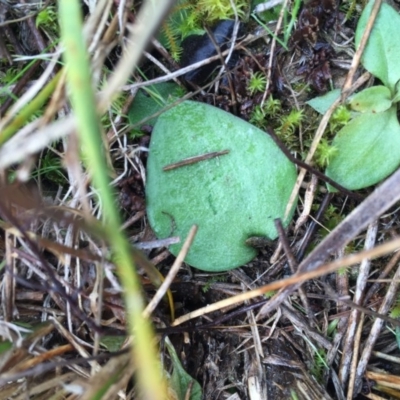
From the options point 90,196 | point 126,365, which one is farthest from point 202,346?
point 90,196

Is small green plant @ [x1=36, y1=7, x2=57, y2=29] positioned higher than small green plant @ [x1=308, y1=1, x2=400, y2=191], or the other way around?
small green plant @ [x1=36, y1=7, x2=57, y2=29]

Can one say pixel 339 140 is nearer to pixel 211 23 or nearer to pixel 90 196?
pixel 211 23

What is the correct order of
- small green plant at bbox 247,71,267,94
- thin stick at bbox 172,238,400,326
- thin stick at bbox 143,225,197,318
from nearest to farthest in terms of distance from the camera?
thin stick at bbox 172,238,400,326 < thin stick at bbox 143,225,197,318 < small green plant at bbox 247,71,267,94

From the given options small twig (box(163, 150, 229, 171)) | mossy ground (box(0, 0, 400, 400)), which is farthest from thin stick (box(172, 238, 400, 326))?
small twig (box(163, 150, 229, 171))

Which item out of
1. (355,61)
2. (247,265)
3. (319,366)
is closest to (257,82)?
(355,61)

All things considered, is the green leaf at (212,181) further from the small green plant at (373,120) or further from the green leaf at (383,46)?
the green leaf at (383,46)

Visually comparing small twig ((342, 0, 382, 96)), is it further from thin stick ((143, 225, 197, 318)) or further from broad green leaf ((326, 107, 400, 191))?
thin stick ((143, 225, 197, 318))

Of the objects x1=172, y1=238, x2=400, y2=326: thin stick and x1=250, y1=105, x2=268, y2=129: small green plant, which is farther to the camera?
x1=250, y1=105, x2=268, y2=129: small green plant
